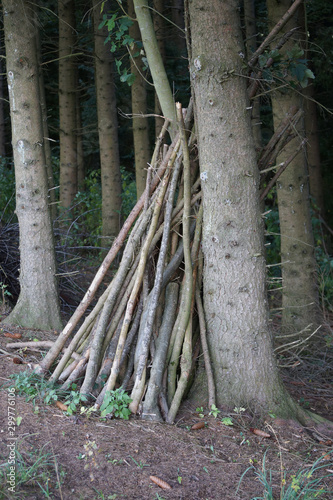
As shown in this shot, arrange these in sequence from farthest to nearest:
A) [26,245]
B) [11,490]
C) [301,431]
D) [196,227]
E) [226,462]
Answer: [26,245]
[196,227]
[301,431]
[226,462]
[11,490]

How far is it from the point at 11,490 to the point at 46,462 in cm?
28

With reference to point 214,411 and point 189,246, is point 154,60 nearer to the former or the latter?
point 189,246

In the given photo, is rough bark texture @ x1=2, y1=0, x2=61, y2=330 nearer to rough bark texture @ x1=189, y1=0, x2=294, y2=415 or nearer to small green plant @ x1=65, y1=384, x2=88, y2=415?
small green plant @ x1=65, y1=384, x2=88, y2=415

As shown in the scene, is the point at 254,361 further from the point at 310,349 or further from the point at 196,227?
the point at 310,349

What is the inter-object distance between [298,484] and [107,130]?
22.3 ft

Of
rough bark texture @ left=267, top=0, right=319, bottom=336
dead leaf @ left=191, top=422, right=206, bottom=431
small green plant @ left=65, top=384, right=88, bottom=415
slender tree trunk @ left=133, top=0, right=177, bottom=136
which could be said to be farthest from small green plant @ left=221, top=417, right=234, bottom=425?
rough bark texture @ left=267, top=0, right=319, bottom=336

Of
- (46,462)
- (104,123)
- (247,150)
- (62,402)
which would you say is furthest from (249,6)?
(46,462)

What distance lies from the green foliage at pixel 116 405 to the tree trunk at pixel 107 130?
538 cm

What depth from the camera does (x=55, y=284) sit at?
4.54m

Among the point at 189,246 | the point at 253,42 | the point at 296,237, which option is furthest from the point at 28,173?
the point at 253,42

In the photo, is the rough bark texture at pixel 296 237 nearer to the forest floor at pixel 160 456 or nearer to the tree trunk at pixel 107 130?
the forest floor at pixel 160 456

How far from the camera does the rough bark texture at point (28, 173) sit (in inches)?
173

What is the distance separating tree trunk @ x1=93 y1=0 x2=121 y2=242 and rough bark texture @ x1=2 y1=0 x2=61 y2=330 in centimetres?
357

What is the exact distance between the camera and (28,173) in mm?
4441
